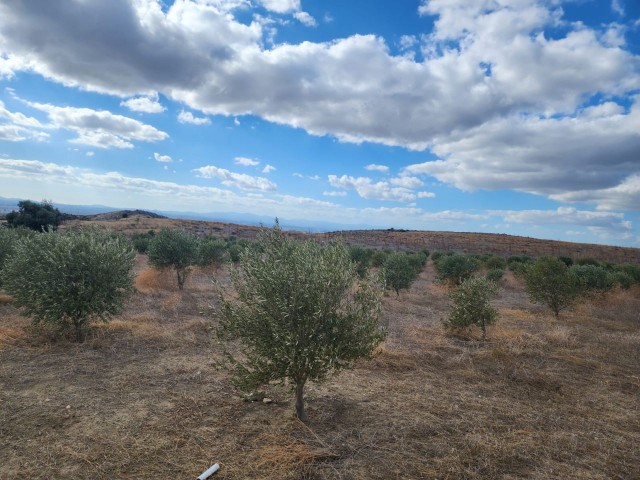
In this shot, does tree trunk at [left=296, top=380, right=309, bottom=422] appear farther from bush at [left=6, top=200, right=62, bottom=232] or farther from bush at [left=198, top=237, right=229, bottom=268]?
bush at [left=6, top=200, right=62, bottom=232]

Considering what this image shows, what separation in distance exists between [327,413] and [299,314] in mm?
2526

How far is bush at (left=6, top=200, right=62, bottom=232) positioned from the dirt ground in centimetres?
4106

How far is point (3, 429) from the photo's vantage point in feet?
22.4

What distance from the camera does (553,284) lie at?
1964cm

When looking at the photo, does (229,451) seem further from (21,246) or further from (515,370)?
(21,246)

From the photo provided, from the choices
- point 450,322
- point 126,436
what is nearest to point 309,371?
point 126,436

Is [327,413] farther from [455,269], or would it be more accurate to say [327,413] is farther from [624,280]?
[624,280]

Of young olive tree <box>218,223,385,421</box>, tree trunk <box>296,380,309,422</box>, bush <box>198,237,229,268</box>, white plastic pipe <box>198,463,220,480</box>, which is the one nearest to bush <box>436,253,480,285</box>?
bush <box>198,237,229,268</box>

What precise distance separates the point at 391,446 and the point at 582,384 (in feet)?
21.6

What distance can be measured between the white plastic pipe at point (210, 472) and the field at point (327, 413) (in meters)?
0.16

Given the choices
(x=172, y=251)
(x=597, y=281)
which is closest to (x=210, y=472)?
(x=172, y=251)

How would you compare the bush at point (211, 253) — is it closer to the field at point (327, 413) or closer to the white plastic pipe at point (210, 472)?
the field at point (327, 413)

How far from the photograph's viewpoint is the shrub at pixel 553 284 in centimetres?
1950

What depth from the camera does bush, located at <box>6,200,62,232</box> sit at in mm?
46781
